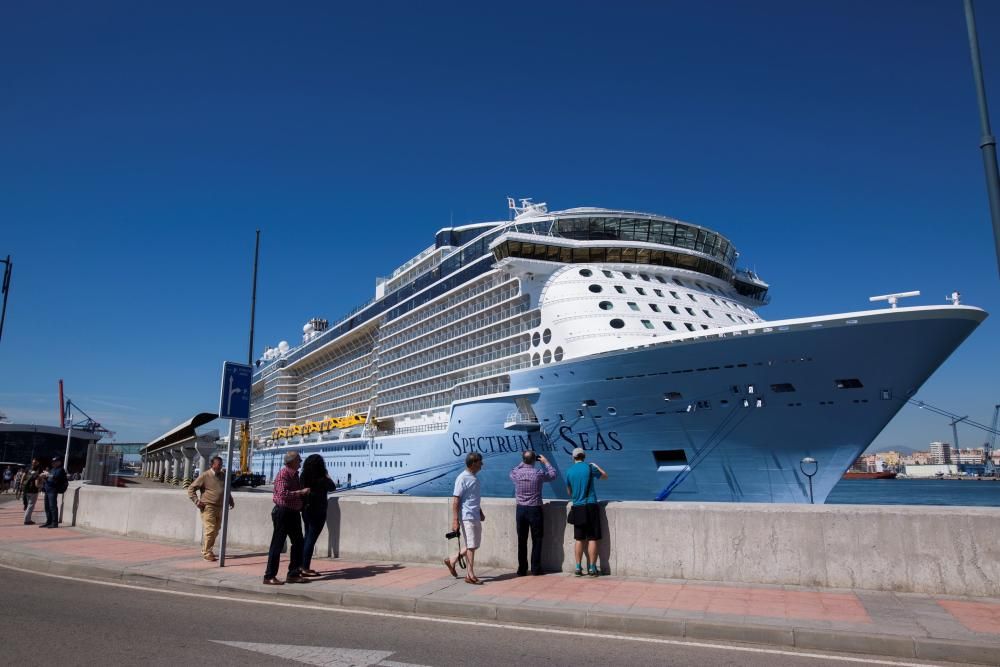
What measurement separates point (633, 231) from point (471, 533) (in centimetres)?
2099

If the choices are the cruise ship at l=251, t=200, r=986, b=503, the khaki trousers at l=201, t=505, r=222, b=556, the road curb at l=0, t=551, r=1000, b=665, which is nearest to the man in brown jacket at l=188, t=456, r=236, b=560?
the khaki trousers at l=201, t=505, r=222, b=556

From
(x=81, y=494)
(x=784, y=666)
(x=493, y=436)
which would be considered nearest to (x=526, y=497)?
(x=784, y=666)

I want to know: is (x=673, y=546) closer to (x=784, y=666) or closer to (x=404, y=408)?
(x=784, y=666)

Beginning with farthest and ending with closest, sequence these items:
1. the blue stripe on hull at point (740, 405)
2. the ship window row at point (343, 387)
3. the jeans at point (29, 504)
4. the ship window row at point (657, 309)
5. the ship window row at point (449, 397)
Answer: the ship window row at point (343, 387) < the ship window row at point (449, 397) < the ship window row at point (657, 309) < the blue stripe on hull at point (740, 405) < the jeans at point (29, 504)

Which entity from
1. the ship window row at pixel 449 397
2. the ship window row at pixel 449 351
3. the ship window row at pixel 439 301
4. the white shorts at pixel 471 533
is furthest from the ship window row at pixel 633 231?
the white shorts at pixel 471 533

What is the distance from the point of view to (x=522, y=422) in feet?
74.3

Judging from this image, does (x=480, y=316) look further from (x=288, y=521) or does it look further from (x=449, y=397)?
(x=288, y=521)

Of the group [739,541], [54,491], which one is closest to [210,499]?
[54,491]

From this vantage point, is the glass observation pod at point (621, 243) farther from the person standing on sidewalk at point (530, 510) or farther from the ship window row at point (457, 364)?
the person standing on sidewalk at point (530, 510)

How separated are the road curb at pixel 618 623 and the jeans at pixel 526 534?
A: 1.62m

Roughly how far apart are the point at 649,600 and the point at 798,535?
187 centimetres

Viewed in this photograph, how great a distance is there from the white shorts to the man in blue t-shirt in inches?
45.2

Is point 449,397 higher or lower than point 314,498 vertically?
higher

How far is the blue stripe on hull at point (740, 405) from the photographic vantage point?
17.1 metres
